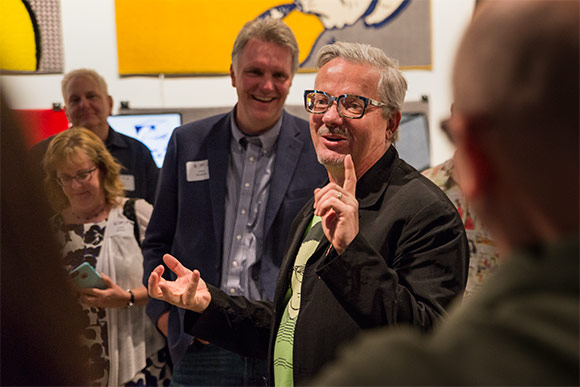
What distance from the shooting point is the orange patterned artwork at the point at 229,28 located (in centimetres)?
452

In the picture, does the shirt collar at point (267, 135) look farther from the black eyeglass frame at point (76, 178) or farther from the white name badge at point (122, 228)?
the black eyeglass frame at point (76, 178)

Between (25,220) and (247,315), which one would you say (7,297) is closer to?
(25,220)

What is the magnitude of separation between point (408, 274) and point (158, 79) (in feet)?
10.1

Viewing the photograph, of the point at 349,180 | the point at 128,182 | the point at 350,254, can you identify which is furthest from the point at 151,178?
the point at 350,254

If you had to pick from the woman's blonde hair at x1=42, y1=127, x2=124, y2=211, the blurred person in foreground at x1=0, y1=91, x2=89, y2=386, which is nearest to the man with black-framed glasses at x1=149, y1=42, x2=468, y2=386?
the blurred person in foreground at x1=0, y1=91, x2=89, y2=386

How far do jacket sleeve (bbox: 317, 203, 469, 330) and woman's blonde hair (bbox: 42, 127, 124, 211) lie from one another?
1893 millimetres

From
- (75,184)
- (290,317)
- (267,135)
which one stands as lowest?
(290,317)

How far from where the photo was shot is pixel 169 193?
10.3 feet

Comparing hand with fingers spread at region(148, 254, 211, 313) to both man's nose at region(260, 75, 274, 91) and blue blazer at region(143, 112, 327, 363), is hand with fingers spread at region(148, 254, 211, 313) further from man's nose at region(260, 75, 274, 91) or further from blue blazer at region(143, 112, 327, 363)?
man's nose at region(260, 75, 274, 91)

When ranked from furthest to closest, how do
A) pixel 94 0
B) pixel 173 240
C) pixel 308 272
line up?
pixel 94 0 < pixel 173 240 < pixel 308 272

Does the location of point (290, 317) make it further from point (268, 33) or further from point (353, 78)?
point (268, 33)

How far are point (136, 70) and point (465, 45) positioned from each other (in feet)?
13.2

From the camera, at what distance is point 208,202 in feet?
10.0

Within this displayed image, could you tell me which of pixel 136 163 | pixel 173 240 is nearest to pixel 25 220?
pixel 173 240
